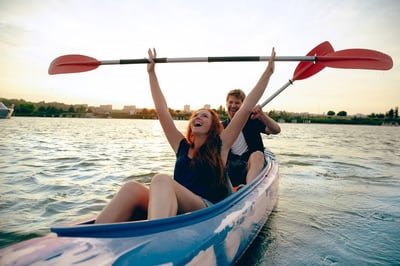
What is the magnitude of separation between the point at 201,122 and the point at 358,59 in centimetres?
304

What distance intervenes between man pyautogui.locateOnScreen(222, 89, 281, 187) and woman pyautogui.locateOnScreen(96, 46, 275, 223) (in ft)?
4.00

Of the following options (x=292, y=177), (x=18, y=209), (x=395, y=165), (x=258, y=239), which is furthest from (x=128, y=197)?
(x=395, y=165)

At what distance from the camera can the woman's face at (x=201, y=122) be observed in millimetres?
2641

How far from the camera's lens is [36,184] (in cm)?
541

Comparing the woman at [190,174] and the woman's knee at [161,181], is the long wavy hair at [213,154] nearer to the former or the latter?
the woman at [190,174]

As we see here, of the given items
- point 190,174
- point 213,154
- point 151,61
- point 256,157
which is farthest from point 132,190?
point 256,157

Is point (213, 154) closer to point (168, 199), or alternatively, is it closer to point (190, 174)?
point (190, 174)

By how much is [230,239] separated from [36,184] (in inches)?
176

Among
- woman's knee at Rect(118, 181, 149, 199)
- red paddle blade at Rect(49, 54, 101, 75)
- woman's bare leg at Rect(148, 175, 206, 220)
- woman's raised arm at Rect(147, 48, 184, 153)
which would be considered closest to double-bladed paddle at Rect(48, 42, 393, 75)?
red paddle blade at Rect(49, 54, 101, 75)

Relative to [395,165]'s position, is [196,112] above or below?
above

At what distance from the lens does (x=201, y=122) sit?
2.65 m

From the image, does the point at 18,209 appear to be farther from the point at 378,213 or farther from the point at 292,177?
the point at 292,177

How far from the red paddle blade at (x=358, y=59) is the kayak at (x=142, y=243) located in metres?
3.13

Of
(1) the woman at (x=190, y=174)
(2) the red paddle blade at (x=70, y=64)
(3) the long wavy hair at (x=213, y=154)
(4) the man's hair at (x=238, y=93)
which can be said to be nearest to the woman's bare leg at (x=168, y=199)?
(1) the woman at (x=190, y=174)
